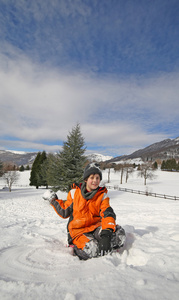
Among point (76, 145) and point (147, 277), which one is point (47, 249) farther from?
point (76, 145)

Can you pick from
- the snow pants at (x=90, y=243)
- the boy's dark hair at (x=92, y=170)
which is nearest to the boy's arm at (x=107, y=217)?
the snow pants at (x=90, y=243)

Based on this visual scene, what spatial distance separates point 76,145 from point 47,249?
1226 centimetres

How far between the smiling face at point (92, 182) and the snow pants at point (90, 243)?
752 mm

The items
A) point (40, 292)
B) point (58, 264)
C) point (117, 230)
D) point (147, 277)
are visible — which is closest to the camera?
point (40, 292)

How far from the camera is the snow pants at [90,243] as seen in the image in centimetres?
245

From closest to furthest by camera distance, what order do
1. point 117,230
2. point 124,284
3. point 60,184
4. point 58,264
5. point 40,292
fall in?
point 40,292
point 124,284
point 58,264
point 117,230
point 60,184

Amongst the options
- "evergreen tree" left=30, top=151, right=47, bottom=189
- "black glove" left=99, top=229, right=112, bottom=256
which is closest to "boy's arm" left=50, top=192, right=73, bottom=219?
"black glove" left=99, top=229, right=112, bottom=256

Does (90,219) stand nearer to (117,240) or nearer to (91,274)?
(117,240)

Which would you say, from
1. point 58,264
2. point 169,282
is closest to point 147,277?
point 169,282

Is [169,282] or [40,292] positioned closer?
[40,292]

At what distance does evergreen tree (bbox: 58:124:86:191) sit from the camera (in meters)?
14.2

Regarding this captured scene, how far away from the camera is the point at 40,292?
1.52m

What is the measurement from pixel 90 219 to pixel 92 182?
2.26 ft

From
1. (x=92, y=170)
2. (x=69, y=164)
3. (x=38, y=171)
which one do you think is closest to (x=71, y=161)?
(x=69, y=164)
